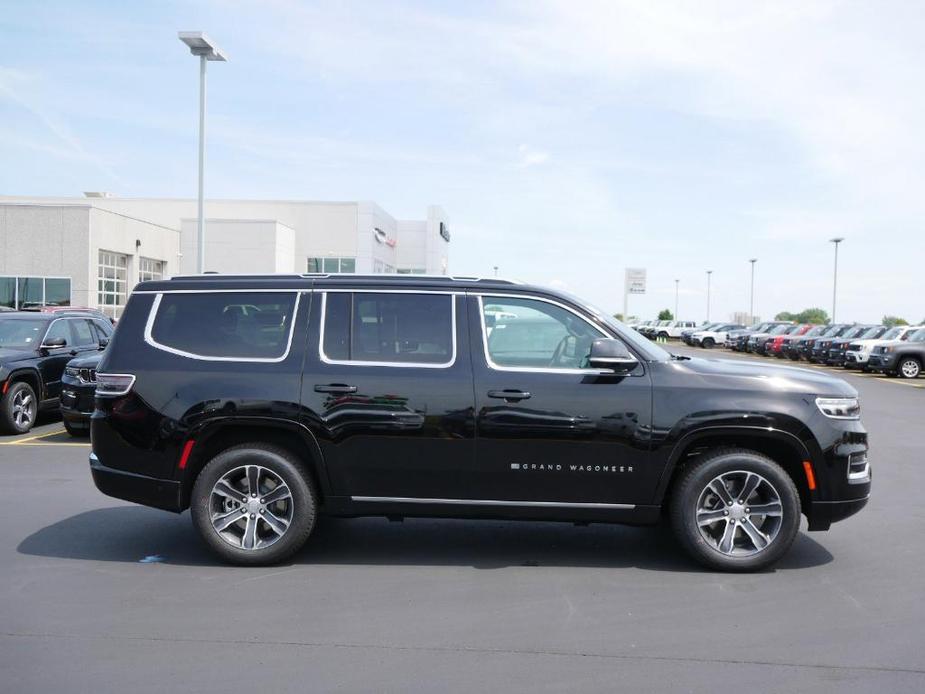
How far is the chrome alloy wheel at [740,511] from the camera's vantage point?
225 inches

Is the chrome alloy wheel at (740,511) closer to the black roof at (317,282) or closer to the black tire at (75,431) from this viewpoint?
the black roof at (317,282)

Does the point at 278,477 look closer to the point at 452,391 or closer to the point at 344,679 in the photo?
the point at 452,391

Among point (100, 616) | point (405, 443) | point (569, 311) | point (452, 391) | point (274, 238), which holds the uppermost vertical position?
point (274, 238)

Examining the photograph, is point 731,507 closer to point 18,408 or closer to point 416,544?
point 416,544

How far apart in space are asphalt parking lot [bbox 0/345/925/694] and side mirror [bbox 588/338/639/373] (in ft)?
4.52

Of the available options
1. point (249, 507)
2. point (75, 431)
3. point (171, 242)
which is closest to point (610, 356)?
point (249, 507)

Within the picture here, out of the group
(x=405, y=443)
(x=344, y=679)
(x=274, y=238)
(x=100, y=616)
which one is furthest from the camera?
(x=274, y=238)

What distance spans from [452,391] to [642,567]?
178cm

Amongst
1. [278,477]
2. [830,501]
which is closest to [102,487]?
[278,477]

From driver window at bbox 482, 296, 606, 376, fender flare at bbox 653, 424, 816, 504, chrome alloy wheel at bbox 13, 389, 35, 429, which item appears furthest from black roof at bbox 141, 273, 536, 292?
chrome alloy wheel at bbox 13, 389, 35, 429

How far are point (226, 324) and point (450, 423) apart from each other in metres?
1.70

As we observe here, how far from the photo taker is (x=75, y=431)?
1186 centimetres

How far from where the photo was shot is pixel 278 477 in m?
5.79

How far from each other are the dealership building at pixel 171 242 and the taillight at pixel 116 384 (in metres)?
30.4
